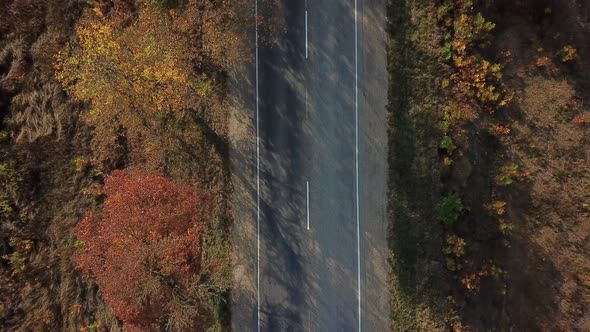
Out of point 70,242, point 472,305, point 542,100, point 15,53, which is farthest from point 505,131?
point 15,53

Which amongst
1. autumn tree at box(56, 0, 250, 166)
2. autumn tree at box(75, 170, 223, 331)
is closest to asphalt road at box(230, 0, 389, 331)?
autumn tree at box(56, 0, 250, 166)

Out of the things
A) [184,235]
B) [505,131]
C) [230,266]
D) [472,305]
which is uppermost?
[505,131]

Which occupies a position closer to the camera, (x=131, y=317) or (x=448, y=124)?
(x=131, y=317)

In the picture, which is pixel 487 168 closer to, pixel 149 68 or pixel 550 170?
pixel 550 170

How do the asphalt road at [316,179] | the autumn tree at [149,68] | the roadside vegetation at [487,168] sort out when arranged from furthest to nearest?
the asphalt road at [316,179]
the roadside vegetation at [487,168]
the autumn tree at [149,68]

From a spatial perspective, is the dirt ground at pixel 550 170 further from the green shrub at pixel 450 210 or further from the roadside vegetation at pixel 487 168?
the green shrub at pixel 450 210

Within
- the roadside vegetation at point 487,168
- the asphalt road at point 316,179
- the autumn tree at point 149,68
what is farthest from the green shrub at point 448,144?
the autumn tree at point 149,68

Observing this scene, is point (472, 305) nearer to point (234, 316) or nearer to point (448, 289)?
point (448, 289)
